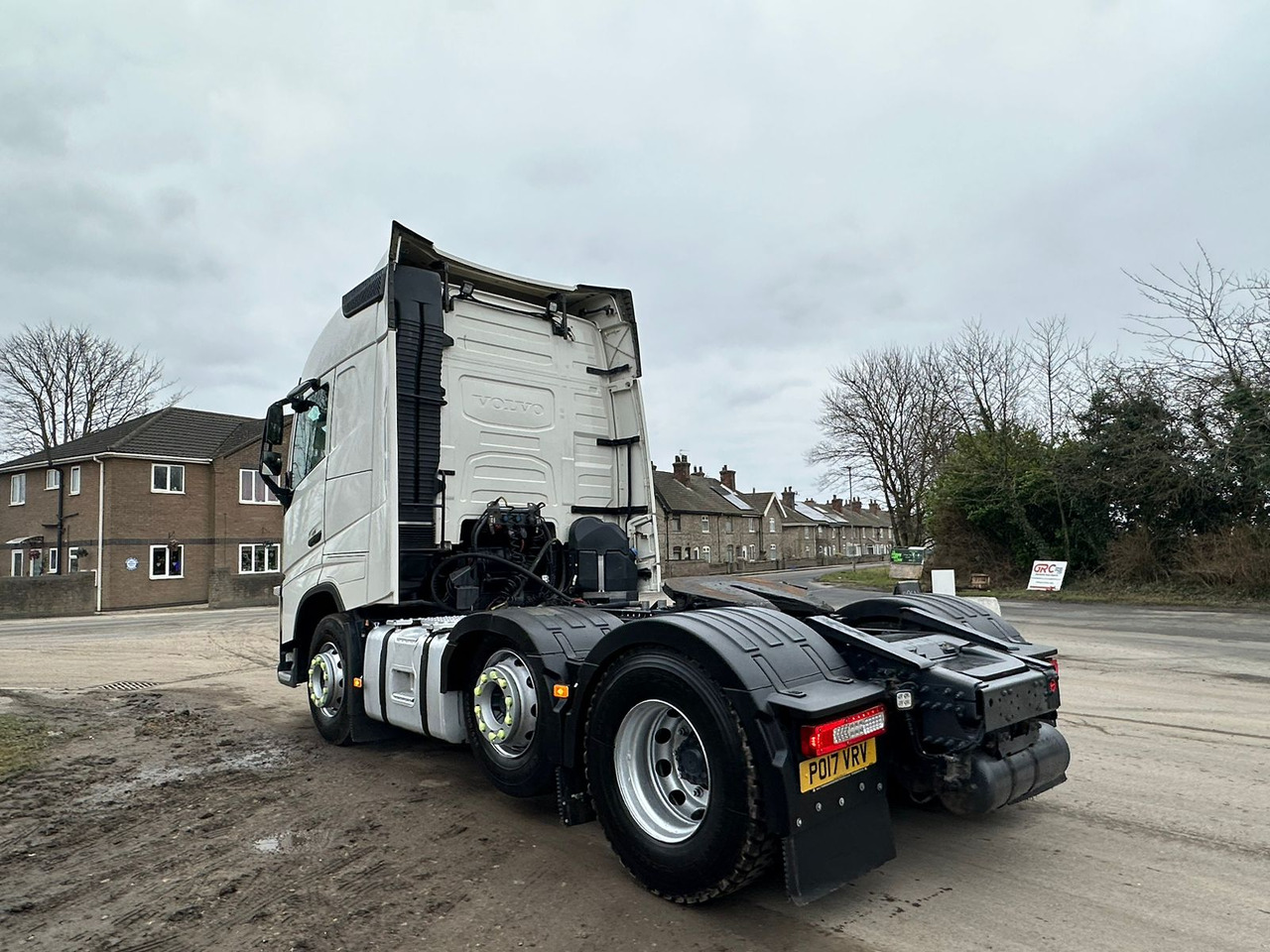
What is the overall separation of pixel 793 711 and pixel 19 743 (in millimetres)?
6864

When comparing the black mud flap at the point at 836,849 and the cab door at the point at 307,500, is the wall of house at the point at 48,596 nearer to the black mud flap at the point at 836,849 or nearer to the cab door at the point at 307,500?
the cab door at the point at 307,500

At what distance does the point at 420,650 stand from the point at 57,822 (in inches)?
86.6

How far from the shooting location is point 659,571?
6.84 metres

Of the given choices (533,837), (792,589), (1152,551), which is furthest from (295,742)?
(1152,551)

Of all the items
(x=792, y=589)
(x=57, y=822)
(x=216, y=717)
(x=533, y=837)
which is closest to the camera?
(x=533, y=837)

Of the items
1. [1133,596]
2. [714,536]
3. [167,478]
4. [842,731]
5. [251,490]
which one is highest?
[167,478]

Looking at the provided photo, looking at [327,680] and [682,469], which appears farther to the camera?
[682,469]

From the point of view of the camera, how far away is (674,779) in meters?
3.57

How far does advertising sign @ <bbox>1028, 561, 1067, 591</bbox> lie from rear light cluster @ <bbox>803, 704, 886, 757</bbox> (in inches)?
910

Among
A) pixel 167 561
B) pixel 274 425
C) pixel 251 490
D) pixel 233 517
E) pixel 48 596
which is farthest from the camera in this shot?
pixel 251 490

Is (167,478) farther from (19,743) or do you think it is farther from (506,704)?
(506,704)

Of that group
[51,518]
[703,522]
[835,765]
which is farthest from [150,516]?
[703,522]

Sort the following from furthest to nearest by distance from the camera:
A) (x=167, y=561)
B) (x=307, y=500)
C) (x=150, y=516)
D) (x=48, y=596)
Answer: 1. (x=167, y=561)
2. (x=150, y=516)
3. (x=48, y=596)
4. (x=307, y=500)

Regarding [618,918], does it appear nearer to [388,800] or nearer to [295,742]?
[388,800]
